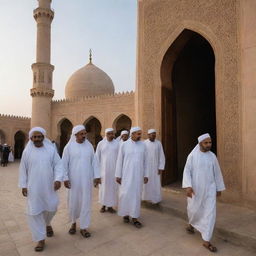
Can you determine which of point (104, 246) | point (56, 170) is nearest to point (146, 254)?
point (104, 246)

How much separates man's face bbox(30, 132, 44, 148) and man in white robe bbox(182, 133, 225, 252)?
1643 mm

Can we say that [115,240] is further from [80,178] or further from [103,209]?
[103,209]

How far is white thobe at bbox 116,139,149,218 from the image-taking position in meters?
3.50

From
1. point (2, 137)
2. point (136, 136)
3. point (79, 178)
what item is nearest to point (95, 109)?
point (2, 137)

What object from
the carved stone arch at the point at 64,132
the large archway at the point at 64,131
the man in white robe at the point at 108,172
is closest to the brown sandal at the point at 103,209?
the man in white robe at the point at 108,172

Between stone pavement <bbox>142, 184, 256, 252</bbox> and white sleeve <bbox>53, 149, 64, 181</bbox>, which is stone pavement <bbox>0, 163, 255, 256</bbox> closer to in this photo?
stone pavement <bbox>142, 184, 256, 252</bbox>

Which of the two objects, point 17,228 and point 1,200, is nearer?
point 17,228

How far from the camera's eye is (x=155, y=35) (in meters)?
5.34

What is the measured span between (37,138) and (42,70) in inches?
627

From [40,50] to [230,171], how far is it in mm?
16156

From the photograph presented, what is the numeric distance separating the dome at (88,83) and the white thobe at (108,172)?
16.0m

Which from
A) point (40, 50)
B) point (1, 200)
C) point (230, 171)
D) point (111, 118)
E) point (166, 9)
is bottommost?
point (1, 200)

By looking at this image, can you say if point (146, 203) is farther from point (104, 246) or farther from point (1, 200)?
point (1, 200)

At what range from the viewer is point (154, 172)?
436 centimetres
